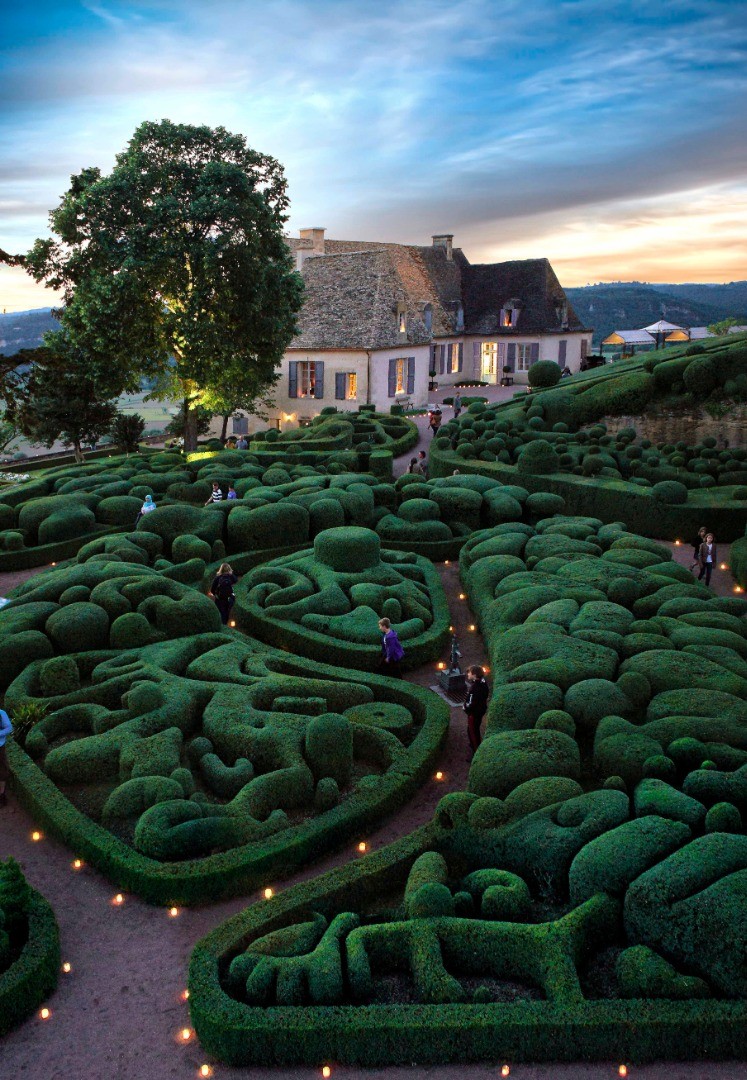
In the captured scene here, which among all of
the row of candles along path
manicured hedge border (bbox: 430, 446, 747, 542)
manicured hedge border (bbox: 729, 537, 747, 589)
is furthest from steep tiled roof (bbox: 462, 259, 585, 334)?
the row of candles along path

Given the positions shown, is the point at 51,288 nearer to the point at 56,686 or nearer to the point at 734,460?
the point at 56,686

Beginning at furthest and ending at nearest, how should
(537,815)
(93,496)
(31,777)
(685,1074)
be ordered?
1. (93,496)
2. (31,777)
3. (537,815)
4. (685,1074)

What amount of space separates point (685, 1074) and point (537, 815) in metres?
3.05

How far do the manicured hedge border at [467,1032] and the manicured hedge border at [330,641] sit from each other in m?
8.50

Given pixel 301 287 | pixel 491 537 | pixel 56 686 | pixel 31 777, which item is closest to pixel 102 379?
pixel 301 287

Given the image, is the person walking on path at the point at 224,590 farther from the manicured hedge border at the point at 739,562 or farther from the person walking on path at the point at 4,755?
the manicured hedge border at the point at 739,562

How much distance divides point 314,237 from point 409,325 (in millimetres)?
12145

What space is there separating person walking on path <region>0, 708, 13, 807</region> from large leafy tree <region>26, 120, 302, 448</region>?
22.6 m

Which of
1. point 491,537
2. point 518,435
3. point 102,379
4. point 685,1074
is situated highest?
point 102,379

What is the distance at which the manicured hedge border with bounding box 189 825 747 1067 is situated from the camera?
25.3 ft

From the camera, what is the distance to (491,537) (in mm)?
21969

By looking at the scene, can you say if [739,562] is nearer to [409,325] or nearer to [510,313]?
[409,325]

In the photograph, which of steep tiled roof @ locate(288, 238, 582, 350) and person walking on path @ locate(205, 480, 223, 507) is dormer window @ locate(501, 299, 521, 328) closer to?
steep tiled roof @ locate(288, 238, 582, 350)

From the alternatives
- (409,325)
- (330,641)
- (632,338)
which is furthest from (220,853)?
(632,338)
